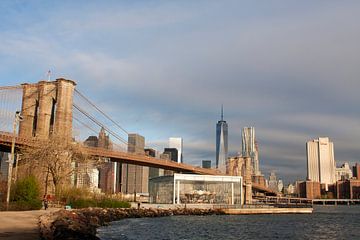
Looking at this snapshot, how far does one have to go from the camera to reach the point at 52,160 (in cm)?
5447

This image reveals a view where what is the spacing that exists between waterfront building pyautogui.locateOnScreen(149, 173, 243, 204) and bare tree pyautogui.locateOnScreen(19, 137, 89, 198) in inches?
1642

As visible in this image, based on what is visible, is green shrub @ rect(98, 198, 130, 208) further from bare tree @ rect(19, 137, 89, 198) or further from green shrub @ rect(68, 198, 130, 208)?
bare tree @ rect(19, 137, 89, 198)

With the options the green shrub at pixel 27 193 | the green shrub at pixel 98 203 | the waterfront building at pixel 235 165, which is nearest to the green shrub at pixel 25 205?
the green shrub at pixel 27 193

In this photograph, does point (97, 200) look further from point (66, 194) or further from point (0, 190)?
point (0, 190)

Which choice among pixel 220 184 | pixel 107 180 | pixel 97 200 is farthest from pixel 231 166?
pixel 97 200

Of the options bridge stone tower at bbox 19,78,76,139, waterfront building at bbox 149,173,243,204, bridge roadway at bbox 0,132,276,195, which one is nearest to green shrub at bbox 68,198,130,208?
bridge roadway at bbox 0,132,276,195

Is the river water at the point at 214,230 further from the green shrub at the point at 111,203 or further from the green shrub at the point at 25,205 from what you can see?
the green shrub at the point at 111,203

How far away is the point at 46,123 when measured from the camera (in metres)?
73.3


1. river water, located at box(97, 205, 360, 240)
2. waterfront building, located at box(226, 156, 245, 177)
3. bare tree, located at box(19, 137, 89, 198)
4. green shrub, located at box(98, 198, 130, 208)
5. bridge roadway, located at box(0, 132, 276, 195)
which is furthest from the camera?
waterfront building, located at box(226, 156, 245, 177)

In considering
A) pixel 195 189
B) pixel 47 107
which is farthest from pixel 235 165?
pixel 47 107

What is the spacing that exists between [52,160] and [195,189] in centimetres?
5108

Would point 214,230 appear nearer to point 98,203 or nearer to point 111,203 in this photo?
point 98,203

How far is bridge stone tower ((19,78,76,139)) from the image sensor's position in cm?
7144

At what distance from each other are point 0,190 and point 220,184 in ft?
212
